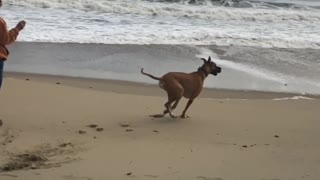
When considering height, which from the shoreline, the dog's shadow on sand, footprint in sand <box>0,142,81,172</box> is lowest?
the shoreline

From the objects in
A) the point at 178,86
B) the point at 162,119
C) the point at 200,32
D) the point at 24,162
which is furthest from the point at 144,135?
the point at 200,32

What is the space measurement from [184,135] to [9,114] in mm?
1844

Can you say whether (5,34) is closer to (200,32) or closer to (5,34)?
(5,34)

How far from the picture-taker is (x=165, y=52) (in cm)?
1130

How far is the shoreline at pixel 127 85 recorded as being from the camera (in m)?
8.22

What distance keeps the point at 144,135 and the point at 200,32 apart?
820cm

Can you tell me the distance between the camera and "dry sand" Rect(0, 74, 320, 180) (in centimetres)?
485

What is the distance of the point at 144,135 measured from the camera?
6023mm

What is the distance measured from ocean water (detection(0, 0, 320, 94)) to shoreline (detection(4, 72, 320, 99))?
0.30m

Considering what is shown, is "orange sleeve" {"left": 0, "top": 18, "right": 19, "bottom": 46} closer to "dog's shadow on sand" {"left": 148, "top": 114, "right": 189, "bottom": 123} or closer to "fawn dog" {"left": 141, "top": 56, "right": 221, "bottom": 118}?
"fawn dog" {"left": 141, "top": 56, "right": 221, "bottom": 118}

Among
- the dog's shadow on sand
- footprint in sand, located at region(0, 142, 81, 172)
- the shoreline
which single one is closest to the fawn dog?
the dog's shadow on sand

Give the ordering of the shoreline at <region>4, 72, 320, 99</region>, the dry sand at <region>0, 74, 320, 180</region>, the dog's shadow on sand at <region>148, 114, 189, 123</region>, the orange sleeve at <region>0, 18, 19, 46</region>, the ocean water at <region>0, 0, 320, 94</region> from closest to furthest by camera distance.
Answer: the dry sand at <region>0, 74, 320, 180</region>
the orange sleeve at <region>0, 18, 19, 46</region>
the dog's shadow on sand at <region>148, 114, 189, 123</region>
the shoreline at <region>4, 72, 320, 99</region>
the ocean water at <region>0, 0, 320, 94</region>

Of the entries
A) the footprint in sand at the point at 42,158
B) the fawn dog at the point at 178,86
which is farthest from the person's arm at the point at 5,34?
the fawn dog at the point at 178,86

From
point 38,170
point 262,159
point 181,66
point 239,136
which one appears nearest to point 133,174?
point 38,170
